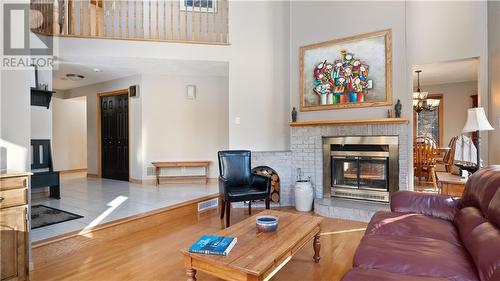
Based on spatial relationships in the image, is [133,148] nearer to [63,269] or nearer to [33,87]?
[33,87]

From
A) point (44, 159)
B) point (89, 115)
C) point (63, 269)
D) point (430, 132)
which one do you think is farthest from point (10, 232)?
point (430, 132)

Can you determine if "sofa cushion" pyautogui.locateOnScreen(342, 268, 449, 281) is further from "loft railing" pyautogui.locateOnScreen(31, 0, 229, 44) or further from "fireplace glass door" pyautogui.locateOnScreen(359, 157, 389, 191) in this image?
"loft railing" pyautogui.locateOnScreen(31, 0, 229, 44)

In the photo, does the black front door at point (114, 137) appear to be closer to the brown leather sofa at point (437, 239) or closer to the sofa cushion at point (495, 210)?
the brown leather sofa at point (437, 239)

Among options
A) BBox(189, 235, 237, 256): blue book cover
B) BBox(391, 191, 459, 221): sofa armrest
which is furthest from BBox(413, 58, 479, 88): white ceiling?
BBox(189, 235, 237, 256): blue book cover

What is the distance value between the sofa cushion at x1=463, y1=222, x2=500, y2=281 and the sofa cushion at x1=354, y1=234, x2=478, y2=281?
57 millimetres

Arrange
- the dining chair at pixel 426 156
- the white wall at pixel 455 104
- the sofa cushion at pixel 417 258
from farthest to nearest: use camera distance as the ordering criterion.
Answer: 1. the white wall at pixel 455 104
2. the dining chair at pixel 426 156
3. the sofa cushion at pixel 417 258

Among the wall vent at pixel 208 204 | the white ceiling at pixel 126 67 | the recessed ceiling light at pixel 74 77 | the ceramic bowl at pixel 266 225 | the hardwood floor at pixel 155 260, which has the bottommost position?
the hardwood floor at pixel 155 260

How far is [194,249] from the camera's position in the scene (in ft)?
Answer: 5.84

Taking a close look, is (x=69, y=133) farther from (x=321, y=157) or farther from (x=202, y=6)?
(x=321, y=157)

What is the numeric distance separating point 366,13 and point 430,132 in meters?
4.69

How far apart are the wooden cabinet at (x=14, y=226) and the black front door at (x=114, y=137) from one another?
4.13 meters

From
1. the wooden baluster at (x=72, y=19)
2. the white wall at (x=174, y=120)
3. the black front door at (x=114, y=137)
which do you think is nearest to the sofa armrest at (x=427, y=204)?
the white wall at (x=174, y=120)

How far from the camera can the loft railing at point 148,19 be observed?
15.2 feet

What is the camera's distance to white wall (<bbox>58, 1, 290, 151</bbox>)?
4711 mm
